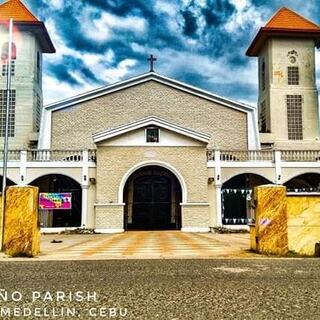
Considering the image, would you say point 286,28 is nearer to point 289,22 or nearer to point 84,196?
point 289,22

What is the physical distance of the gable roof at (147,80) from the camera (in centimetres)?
2781

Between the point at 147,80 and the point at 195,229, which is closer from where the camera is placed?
the point at 195,229

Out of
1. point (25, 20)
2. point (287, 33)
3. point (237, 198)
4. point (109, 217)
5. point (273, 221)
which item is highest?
point (25, 20)

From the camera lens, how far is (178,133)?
80.4 feet

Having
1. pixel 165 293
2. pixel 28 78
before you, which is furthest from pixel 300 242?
pixel 28 78

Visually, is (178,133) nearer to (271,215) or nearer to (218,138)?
(218,138)

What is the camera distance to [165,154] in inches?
966

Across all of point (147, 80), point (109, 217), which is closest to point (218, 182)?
point (109, 217)

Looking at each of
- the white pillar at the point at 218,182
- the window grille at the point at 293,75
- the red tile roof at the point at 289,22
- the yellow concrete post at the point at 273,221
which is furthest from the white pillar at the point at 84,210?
the red tile roof at the point at 289,22

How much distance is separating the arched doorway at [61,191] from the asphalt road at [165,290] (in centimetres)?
1643

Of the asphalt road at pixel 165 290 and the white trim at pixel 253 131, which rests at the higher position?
the white trim at pixel 253 131

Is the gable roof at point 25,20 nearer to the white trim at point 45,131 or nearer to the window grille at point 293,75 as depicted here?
the white trim at point 45,131

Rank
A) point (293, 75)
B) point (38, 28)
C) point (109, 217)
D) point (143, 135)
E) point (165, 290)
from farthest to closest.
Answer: point (293, 75)
point (38, 28)
point (143, 135)
point (109, 217)
point (165, 290)

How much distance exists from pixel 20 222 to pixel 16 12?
25570 millimetres
